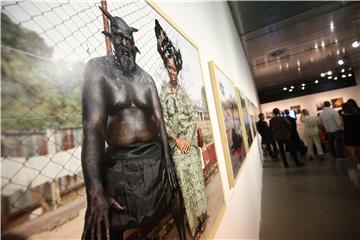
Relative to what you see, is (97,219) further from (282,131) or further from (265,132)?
(265,132)

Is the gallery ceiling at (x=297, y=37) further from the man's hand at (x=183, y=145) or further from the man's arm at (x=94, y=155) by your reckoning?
the man's arm at (x=94, y=155)

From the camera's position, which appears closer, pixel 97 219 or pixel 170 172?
pixel 97 219

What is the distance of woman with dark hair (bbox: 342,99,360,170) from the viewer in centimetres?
363

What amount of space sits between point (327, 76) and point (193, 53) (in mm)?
12919

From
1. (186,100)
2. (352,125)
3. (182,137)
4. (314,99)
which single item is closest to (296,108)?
(314,99)

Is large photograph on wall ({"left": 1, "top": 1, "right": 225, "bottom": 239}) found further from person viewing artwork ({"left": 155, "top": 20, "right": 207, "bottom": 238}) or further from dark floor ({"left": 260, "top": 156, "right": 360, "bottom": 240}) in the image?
dark floor ({"left": 260, "top": 156, "right": 360, "bottom": 240})

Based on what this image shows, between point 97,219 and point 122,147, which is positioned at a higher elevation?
point 122,147

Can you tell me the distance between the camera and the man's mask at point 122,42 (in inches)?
22.1

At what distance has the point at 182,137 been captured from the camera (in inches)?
32.5

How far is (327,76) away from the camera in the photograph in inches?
452

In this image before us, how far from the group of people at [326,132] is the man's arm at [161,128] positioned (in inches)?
161

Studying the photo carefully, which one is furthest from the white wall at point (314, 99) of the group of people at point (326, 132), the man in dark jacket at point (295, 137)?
the group of people at point (326, 132)

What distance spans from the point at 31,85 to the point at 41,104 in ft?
0.11

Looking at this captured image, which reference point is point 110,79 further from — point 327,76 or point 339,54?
point 327,76
